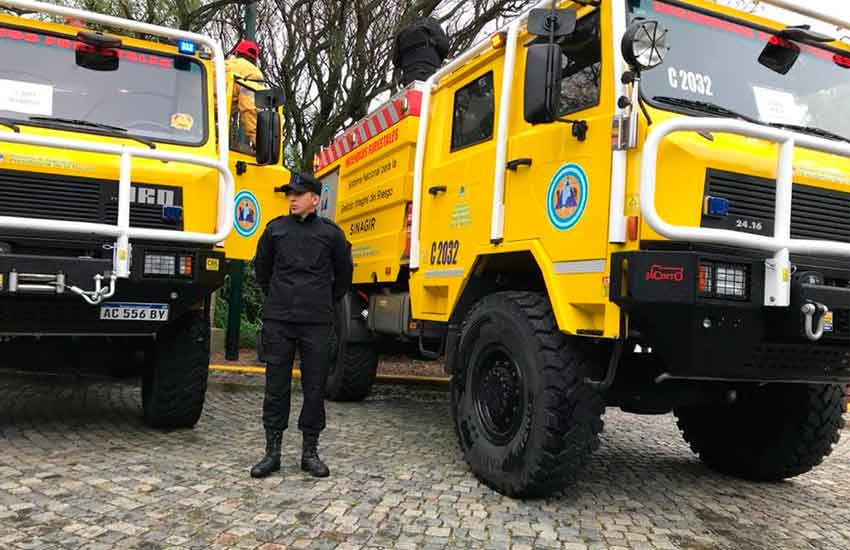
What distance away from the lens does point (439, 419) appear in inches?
257

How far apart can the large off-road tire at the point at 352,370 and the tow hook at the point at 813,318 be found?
430cm

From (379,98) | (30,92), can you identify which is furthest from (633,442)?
(379,98)

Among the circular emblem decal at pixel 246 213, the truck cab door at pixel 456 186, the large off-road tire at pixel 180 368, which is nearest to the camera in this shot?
the truck cab door at pixel 456 186

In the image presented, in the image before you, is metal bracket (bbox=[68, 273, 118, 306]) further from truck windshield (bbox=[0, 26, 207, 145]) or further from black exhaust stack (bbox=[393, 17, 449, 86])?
black exhaust stack (bbox=[393, 17, 449, 86])

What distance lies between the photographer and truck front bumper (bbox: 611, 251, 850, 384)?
332 centimetres

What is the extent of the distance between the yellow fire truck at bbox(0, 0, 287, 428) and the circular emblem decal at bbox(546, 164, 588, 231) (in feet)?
6.63

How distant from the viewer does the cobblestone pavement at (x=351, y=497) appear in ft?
11.3

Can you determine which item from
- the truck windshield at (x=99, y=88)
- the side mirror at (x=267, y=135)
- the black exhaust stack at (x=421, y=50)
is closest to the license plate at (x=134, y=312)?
the truck windshield at (x=99, y=88)

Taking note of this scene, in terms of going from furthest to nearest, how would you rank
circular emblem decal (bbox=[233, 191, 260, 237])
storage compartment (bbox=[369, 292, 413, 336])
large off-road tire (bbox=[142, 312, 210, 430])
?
storage compartment (bbox=[369, 292, 413, 336]), circular emblem decal (bbox=[233, 191, 260, 237]), large off-road tire (bbox=[142, 312, 210, 430])

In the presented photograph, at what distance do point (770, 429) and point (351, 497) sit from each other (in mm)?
2722

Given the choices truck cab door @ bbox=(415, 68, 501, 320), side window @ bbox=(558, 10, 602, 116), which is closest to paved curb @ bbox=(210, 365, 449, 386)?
truck cab door @ bbox=(415, 68, 501, 320)

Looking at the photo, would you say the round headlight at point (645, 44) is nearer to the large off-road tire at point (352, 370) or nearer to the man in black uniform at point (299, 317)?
the man in black uniform at point (299, 317)

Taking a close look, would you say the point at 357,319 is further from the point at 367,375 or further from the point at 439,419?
the point at 439,419

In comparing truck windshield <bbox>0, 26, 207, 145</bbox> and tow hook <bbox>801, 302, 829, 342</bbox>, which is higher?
truck windshield <bbox>0, 26, 207, 145</bbox>
